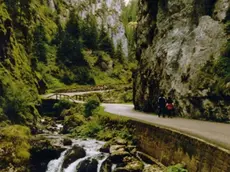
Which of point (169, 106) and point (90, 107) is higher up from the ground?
point (169, 106)

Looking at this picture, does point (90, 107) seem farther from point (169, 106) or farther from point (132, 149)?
point (132, 149)

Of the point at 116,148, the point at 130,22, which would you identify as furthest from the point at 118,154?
the point at 130,22

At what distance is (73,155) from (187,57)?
37.3ft

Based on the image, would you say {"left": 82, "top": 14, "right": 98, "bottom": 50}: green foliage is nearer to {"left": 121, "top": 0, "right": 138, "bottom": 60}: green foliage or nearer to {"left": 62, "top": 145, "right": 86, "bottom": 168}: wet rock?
{"left": 121, "top": 0, "right": 138, "bottom": 60}: green foliage

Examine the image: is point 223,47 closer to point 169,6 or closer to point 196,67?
point 196,67

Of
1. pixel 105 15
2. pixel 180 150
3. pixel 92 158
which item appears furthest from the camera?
pixel 105 15

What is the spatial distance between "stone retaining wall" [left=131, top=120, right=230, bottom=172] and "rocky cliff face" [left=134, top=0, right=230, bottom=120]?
4.69m

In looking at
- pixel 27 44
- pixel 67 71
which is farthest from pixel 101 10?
pixel 27 44

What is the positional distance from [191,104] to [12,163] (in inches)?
491

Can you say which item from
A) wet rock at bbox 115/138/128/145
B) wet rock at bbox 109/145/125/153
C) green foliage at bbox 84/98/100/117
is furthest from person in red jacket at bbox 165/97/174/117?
green foliage at bbox 84/98/100/117

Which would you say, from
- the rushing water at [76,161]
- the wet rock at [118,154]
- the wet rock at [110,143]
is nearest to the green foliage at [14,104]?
the rushing water at [76,161]

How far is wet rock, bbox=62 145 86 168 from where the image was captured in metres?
20.0

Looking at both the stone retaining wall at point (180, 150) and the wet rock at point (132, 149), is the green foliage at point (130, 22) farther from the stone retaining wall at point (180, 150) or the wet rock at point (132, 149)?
the stone retaining wall at point (180, 150)

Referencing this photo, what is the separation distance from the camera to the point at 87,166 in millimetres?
19219
